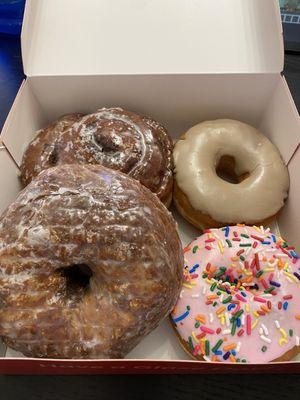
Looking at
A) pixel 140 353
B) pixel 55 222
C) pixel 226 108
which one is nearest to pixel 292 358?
pixel 140 353

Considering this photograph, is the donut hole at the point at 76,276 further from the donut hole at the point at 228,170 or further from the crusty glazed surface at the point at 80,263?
the donut hole at the point at 228,170

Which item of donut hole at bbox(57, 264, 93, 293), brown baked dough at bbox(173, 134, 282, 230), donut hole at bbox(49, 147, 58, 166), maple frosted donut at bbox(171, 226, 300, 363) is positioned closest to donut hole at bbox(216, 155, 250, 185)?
brown baked dough at bbox(173, 134, 282, 230)

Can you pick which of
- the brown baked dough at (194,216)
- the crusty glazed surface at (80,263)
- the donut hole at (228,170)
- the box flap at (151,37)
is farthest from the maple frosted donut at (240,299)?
the box flap at (151,37)

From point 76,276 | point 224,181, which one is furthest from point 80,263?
point 224,181

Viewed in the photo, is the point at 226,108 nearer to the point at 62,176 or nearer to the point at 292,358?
the point at 62,176

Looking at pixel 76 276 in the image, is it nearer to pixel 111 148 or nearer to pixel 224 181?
pixel 111 148

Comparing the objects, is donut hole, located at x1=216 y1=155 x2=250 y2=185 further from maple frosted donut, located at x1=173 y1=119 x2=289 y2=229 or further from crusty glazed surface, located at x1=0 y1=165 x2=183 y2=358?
crusty glazed surface, located at x1=0 y1=165 x2=183 y2=358
